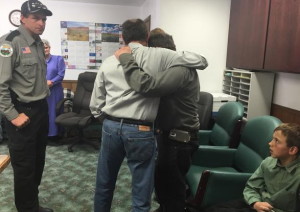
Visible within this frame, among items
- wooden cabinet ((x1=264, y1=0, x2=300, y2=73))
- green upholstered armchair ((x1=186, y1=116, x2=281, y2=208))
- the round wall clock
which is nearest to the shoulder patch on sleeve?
green upholstered armchair ((x1=186, y1=116, x2=281, y2=208))

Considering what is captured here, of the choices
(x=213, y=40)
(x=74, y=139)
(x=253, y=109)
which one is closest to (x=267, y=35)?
(x=253, y=109)

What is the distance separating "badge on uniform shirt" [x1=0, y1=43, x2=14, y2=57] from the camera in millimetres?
1669

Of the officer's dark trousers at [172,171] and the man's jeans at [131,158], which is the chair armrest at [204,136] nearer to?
the officer's dark trousers at [172,171]

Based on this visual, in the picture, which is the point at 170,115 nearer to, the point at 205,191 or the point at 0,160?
the point at 205,191

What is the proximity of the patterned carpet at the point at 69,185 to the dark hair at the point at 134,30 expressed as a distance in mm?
1368

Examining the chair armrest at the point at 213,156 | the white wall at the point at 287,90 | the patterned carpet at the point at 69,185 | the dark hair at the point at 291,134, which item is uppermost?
the white wall at the point at 287,90

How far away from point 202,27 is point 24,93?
2403mm

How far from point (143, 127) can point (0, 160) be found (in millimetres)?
681

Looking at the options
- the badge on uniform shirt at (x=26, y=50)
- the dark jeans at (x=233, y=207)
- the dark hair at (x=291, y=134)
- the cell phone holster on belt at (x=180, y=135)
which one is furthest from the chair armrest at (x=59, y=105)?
the dark hair at (x=291, y=134)

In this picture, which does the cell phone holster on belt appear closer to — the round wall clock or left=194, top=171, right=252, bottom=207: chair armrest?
left=194, top=171, right=252, bottom=207: chair armrest

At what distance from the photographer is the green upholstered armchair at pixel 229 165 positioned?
1618mm

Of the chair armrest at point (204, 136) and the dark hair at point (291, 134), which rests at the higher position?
the dark hair at point (291, 134)

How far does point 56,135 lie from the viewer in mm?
3805

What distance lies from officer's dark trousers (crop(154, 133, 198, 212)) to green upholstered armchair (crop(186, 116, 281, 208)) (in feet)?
0.34
